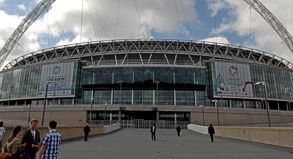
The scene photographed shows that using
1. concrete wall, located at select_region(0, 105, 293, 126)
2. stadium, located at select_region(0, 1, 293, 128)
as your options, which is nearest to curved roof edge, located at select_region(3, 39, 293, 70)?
stadium, located at select_region(0, 1, 293, 128)

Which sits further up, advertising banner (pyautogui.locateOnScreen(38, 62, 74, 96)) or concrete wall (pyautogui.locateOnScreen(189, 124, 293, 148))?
advertising banner (pyautogui.locateOnScreen(38, 62, 74, 96))

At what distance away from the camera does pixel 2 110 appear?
201ft

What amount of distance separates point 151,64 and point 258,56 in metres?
43.4

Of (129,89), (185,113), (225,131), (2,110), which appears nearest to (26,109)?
(2,110)

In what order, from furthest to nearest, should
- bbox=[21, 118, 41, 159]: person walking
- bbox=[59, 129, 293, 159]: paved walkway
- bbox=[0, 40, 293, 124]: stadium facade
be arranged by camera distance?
bbox=[0, 40, 293, 124]: stadium facade, bbox=[59, 129, 293, 159]: paved walkway, bbox=[21, 118, 41, 159]: person walking

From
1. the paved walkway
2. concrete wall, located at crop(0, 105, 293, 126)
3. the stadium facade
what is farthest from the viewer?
the stadium facade

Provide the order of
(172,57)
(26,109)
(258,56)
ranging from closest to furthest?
(26,109) → (172,57) → (258,56)

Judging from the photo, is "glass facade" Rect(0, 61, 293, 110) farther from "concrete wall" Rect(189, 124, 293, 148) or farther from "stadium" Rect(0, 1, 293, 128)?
"concrete wall" Rect(189, 124, 293, 148)

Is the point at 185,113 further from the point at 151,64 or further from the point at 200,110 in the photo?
the point at 151,64

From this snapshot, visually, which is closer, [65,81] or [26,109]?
[26,109]

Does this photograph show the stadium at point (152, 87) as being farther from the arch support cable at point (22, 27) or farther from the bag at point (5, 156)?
the bag at point (5, 156)

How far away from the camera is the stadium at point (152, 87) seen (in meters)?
54.5

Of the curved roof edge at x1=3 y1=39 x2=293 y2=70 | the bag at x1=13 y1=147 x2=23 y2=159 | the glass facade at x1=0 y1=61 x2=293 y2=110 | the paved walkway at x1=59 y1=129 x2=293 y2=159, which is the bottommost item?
the paved walkway at x1=59 y1=129 x2=293 y2=159

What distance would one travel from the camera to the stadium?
179 feet
